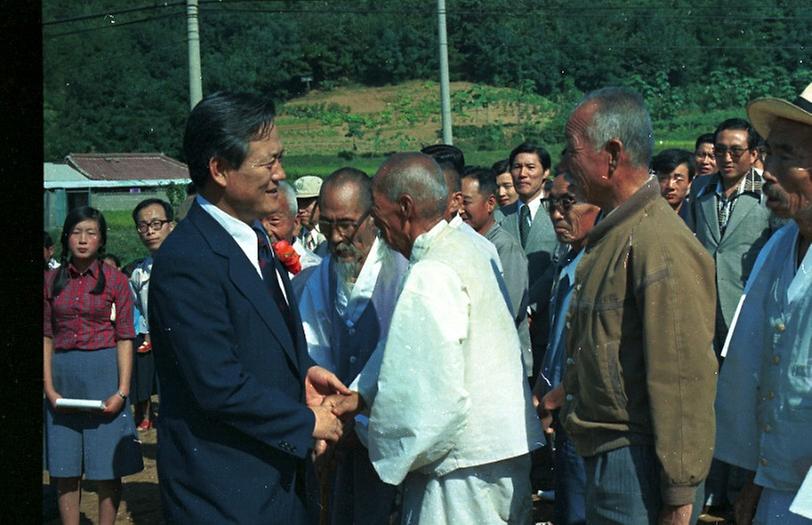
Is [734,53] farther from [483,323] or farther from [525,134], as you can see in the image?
[483,323]

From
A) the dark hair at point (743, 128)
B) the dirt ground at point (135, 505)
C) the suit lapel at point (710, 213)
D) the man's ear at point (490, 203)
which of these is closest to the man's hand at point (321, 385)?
the dirt ground at point (135, 505)

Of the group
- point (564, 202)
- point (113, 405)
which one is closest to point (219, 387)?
point (564, 202)

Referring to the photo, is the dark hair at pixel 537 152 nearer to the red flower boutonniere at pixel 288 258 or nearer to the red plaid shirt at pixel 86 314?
the red flower boutonniere at pixel 288 258

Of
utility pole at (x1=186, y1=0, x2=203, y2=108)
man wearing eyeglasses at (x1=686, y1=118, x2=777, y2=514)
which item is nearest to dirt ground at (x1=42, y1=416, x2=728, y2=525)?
man wearing eyeglasses at (x1=686, y1=118, x2=777, y2=514)

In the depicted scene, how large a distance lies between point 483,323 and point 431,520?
71 cm

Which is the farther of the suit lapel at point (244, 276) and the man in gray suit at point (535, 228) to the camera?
the man in gray suit at point (535, 228)

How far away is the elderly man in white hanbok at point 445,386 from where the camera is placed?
3.50 metres

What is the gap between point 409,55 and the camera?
51.4 m

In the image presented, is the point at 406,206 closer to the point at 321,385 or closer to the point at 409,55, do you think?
the point at 321,385

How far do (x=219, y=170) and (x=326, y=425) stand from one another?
0.87 meters

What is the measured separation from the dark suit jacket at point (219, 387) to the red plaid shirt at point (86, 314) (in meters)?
3.11

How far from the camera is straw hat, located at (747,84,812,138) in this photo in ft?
10.1

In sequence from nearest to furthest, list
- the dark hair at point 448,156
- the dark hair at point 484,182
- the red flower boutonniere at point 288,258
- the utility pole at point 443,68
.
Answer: the red flower boutonniere at point 288,258
the dark hair at point 448,156
the dark hair at point 484,182
the utility pole at point 443,68

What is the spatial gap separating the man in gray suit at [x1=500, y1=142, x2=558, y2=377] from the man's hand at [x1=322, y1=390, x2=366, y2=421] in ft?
9.30
